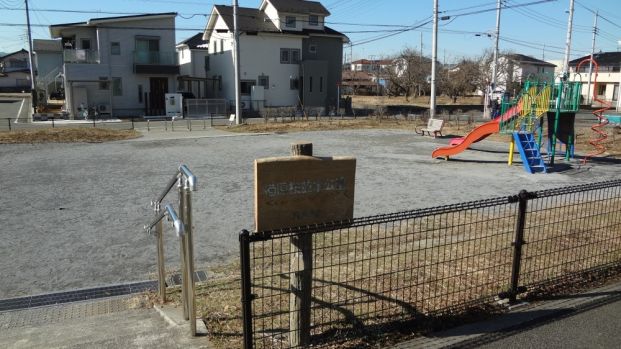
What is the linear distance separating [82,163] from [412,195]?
985 centimetres

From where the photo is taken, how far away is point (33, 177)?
1193 cm

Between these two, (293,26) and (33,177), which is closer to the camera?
(33,177)

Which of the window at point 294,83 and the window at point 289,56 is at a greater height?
the window at point 289,56

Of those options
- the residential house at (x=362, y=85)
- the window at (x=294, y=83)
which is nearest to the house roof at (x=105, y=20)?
the window at (x=294, y=83)

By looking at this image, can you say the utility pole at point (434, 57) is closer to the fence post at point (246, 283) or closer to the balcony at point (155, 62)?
the balcony at point (155, 62)

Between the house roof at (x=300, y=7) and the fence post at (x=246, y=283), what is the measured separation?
37128mm

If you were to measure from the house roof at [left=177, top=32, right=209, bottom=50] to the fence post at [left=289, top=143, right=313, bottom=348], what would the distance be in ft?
136

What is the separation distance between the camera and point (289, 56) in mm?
38344

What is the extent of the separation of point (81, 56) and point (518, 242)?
32.3 meters

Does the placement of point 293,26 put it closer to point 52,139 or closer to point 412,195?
point 52,139

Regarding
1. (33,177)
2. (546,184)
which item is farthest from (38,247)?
(546,184)

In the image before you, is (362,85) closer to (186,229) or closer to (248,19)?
(248,19)

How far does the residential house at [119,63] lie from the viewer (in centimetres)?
3105

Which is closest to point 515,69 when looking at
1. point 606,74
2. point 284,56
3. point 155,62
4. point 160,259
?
point 606,74
